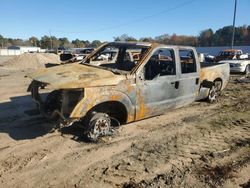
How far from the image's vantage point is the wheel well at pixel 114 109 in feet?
18.0

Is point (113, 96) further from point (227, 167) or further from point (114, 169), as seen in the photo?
point (227, 167)

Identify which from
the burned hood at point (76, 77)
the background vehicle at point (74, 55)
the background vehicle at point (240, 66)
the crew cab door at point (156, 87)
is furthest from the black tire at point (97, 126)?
the background vehicle at point (240, 66)

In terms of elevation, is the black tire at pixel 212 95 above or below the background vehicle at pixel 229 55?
below

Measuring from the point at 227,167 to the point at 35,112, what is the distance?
403 centimetres

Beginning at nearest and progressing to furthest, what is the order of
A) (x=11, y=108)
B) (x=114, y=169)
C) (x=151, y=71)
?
1. (x=114, y=169)
2. (x=151, y=71)
3. (x=11, y=108)

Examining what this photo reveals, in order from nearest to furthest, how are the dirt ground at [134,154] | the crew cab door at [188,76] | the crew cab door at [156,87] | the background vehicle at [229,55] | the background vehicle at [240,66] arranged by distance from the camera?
1. the dirt ground at [134,154]
2. the crew cab door at [156,87]
3. the crew cab door at [188,76]
4. the background vehicle at [240,66]
5. the background vehicle at [229,55]

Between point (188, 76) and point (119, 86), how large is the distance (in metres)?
2.34

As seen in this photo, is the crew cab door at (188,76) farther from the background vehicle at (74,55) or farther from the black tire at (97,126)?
the background vehicle at (74,55)

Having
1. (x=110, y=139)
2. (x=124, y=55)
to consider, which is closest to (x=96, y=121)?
(x=110, y=139)

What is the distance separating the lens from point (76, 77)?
5.19m

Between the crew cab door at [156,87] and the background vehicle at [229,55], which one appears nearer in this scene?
the crew cab door at [156,87]

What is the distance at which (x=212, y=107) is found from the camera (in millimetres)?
8258

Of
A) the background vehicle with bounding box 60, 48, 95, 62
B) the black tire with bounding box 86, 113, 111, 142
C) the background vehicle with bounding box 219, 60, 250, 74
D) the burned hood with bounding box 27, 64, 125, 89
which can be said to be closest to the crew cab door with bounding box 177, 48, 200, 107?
the burned hood with bounding box 27, 64, 125, 89

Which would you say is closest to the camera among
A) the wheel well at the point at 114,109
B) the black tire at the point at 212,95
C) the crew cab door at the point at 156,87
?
the wheel well at the point at 114,109
